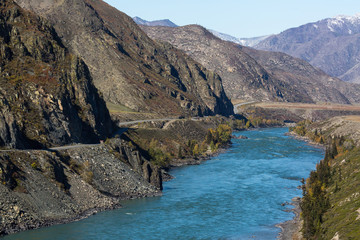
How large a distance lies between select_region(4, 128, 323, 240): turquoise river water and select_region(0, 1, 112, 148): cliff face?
63.9 ft

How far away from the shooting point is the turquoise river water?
6858 centimetres

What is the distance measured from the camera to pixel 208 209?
271 feet

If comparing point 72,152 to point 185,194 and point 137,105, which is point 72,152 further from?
point 137,105

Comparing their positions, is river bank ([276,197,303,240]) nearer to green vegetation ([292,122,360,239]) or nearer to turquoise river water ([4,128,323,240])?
turquoise river water ([4,128,323,240])

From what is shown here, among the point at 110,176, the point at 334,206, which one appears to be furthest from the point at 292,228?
the point at 110,176

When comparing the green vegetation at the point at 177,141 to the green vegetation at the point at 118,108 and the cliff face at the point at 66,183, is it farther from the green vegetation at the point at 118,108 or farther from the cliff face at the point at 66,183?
the cliff face at the point at 66,183

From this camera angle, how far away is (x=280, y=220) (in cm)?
7731

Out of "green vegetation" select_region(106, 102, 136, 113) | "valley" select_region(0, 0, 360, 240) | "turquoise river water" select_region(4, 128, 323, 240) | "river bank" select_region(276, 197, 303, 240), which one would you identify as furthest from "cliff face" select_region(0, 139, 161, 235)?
"green vegetation" select_region(106, 102, 136, 113)

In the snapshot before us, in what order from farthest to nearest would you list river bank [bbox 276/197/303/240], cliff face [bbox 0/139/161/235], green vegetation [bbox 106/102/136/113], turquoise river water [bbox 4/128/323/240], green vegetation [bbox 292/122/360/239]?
green vegetation [bbox 106/102/136/113]
turquoise river water [bbox 4/128/323/240]
river bank [bbox 276/197/303/240]
cliff face [bbox 0/139/161/235]
green vegetation [bbox 292/122/360/239]

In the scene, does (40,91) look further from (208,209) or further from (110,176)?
(208,209)

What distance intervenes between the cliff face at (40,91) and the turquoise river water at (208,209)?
19484mm

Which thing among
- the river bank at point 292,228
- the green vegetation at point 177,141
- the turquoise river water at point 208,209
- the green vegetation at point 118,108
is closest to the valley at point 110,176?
the turquoise river water at point 208,209

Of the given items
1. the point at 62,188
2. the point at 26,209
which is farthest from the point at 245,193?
the point at 26,209

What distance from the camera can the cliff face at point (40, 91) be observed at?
8838 centimetres
